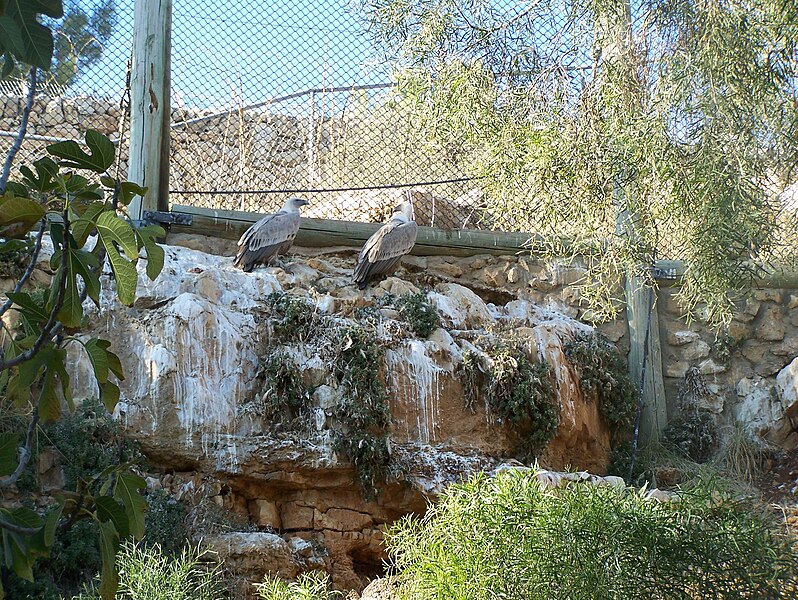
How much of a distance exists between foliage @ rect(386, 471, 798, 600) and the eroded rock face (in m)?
1.71

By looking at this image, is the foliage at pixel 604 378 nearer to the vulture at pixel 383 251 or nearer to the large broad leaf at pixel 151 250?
the vulture at pixel 383 251

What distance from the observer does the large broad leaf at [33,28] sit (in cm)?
193

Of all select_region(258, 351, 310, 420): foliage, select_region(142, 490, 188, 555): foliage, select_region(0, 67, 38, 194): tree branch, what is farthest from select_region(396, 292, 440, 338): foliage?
select_region(0, 67, 38, 194): tree branch

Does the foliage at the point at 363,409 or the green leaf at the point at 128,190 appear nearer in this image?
the green leaf at the point at 128,190

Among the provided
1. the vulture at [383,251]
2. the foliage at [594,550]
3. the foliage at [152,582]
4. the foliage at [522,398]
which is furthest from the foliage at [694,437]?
the foliage at [152,582]

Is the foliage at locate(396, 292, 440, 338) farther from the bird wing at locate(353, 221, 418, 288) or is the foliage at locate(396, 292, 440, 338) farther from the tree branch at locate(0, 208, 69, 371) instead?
the tree branch at locate(0, 208, 69, 371)

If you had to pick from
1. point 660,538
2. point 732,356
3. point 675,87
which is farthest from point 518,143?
point 732,356

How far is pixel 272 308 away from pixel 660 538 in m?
3.65

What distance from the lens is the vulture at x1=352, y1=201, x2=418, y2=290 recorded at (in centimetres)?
762

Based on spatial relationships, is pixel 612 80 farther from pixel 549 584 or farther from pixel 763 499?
pixel 763 499

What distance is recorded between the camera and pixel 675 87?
4.54 metres

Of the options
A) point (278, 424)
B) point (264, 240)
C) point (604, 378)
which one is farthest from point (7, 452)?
point (604, 378)

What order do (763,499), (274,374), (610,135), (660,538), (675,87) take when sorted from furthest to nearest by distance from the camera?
(763,499) < (274,374) < (610,135) < (675,87) < (660,538)

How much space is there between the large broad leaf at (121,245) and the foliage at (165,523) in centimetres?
348
